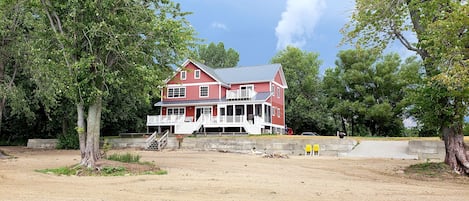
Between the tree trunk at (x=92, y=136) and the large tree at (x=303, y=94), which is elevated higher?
the large tree at (x=303, y=94)

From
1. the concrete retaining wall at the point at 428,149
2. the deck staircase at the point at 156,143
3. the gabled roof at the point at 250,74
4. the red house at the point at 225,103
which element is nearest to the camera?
the concrete retaining wall at the point at 428,149

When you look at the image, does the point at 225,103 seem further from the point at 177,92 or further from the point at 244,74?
the point at 177,92

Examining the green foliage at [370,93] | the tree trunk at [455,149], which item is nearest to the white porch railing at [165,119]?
the green foliage at [370,93]

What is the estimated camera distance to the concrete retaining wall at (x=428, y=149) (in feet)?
64.7

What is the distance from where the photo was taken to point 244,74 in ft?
120

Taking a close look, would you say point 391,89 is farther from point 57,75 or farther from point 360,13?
point 57,75

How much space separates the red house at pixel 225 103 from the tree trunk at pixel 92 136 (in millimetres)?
18433

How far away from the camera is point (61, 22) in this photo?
13.3 metres

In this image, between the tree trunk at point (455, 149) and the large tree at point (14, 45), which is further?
the large tree at point (14, 45)

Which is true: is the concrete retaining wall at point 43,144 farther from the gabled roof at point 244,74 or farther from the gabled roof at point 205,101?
the gabled roof at point 244,74

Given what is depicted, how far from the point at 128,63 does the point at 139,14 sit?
71.4 inches

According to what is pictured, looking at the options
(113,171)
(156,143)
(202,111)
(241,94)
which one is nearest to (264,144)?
(156,143)

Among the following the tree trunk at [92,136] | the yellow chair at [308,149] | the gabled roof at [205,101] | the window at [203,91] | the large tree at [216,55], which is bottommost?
the yellow chair at [308,149]

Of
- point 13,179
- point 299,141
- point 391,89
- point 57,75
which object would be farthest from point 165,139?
point 391,89
